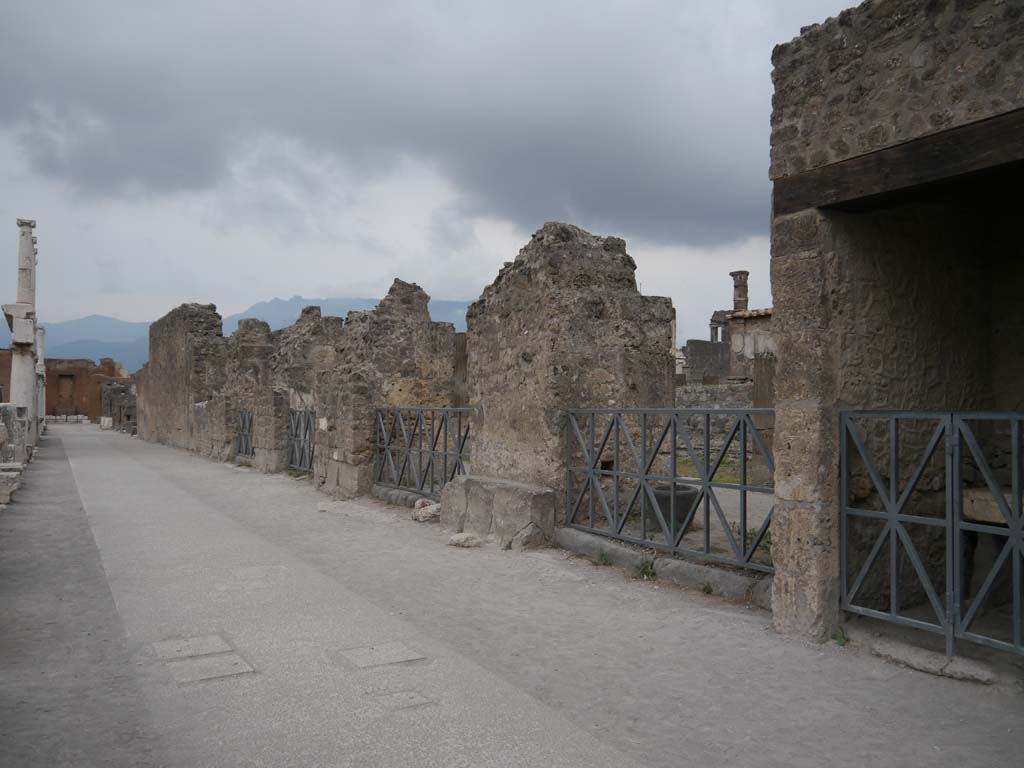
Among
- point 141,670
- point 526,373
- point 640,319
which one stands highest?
point 640,319

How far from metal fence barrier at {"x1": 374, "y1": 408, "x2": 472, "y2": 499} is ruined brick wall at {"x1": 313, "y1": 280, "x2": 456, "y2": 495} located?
11.5 inches

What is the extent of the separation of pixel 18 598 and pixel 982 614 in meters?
6.51

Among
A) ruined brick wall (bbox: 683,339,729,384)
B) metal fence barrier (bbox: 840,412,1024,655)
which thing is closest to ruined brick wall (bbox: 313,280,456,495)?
metal fence barrier (bbox: 840,412,1024,655)

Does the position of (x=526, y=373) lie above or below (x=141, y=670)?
above

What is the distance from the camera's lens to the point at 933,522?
4.10 meters

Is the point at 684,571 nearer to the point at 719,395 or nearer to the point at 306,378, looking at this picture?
the point at 306,378

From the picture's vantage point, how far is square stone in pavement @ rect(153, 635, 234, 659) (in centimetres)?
447

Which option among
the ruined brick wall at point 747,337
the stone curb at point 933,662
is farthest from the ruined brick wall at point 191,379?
the stone curb at point 933,662

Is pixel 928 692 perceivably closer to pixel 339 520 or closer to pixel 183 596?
pixel 183 596

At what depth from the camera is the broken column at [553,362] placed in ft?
24.4

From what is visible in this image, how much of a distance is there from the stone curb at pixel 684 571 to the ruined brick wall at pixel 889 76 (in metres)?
2.67

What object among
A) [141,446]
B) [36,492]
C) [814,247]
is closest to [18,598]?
[814,247]

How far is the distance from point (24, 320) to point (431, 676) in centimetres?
2034

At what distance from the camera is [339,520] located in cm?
954
